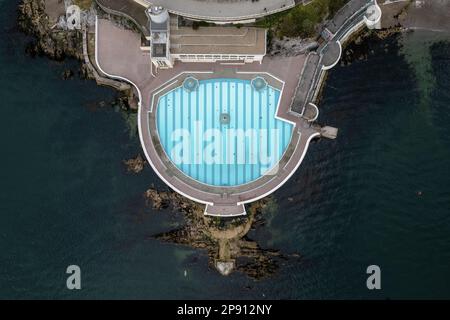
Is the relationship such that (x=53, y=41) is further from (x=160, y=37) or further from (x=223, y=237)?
(x=223, y=237)

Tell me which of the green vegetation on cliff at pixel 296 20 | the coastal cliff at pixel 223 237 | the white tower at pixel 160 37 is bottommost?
the coastal cliff at pixel 223 237

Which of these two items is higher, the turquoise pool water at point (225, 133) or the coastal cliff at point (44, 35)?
the coastal cliff at point (44, 35)


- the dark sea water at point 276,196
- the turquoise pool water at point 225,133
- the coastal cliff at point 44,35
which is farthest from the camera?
the coastal cliff at point 44,35

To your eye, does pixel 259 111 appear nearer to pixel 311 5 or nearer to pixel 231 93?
pixel 231 93

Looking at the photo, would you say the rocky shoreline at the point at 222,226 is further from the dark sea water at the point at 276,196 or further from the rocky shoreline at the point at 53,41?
the dark sea water at the point at 276,196

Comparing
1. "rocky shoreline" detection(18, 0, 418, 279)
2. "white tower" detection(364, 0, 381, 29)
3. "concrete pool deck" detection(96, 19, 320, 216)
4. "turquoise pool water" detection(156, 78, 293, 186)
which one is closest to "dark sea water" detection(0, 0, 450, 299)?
"rocky shoreline" detection(18, 0, 418, 279)

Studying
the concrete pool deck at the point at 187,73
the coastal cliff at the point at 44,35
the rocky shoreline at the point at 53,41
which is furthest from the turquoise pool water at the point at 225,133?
the coastal cliff at the point at 44,35

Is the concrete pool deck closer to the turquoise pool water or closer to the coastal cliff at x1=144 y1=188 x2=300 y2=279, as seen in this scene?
the turquoise pool water
